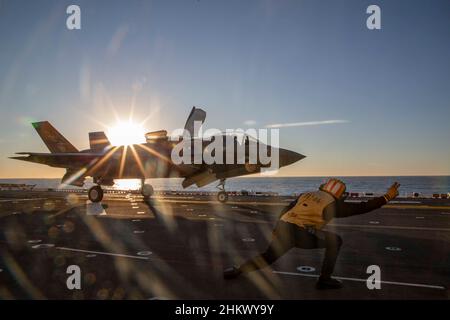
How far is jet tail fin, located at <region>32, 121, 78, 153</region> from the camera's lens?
26.2 metres

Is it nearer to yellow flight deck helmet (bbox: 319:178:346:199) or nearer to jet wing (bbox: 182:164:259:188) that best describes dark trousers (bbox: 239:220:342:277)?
yellow flight deck helmet (bbox: 319:178:346:199)

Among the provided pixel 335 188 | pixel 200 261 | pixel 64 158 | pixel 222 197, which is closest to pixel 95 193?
pixel 64 158

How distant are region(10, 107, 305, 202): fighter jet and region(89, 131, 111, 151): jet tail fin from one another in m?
2.84

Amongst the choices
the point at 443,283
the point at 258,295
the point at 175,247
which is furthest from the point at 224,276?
the point at 443,283

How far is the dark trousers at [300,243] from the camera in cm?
540

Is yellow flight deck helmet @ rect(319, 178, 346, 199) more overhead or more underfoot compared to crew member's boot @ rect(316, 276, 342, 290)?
more overhead

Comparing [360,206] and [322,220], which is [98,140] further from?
[360,206]

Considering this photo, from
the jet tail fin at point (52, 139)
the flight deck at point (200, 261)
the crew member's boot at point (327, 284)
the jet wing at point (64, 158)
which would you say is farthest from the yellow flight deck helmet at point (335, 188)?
the jet tail fin at point (52, 139)

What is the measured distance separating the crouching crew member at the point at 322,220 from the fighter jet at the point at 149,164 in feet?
42.1

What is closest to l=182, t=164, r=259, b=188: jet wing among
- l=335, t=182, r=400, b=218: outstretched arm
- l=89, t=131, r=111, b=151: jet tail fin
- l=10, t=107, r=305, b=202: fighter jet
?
l=10, t=107, r=305, b=202: fighter jet

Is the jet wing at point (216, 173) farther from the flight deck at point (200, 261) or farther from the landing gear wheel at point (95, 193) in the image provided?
the landing gear wheel at point (95, 193)

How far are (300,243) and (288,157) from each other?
521 inches
